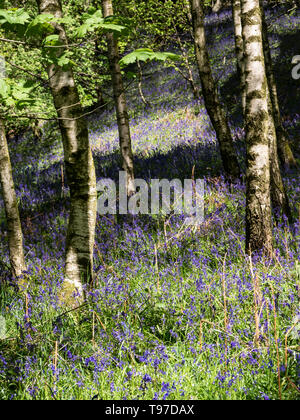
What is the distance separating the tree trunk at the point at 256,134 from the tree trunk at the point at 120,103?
11.5ft

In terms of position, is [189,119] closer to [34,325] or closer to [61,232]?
[61,232]

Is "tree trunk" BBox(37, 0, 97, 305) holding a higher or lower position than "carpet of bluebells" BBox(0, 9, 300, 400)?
higher

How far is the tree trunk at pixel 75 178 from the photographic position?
12.8 feet

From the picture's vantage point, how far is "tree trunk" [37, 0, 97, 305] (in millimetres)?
3912

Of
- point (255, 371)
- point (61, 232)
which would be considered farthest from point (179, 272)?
point (61, 232)

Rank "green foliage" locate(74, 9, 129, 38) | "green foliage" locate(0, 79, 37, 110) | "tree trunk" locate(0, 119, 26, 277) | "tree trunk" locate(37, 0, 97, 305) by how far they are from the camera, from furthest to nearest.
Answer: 1. "tree trunk" locate(0, 119, 26, 277)
2. "tree trunk" locate(37, 0, 97, 305)
3. "green foliage" locate(0, 79, 37, 110)
4. "green foliage" locate(74, 9, 129, 38)

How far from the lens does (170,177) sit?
378 inches

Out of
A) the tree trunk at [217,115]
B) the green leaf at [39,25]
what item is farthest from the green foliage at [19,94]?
the tree trunk at [217,115]

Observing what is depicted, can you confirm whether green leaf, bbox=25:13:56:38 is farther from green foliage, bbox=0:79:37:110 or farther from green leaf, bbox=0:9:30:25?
green foliage, bbox=0:79:37:110

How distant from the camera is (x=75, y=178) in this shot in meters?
4.12

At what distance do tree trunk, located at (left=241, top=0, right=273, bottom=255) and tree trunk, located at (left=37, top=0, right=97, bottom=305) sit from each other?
1900 mm

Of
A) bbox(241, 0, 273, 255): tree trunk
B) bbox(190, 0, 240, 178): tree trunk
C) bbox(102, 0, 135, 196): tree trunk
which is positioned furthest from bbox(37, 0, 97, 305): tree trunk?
bbox(190, 0, 240, 178): tree trunk

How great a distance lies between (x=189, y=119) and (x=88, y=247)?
12.4 meters

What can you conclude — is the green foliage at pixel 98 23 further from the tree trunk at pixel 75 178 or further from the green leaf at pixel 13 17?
the tree trunk at pixel 75 178
